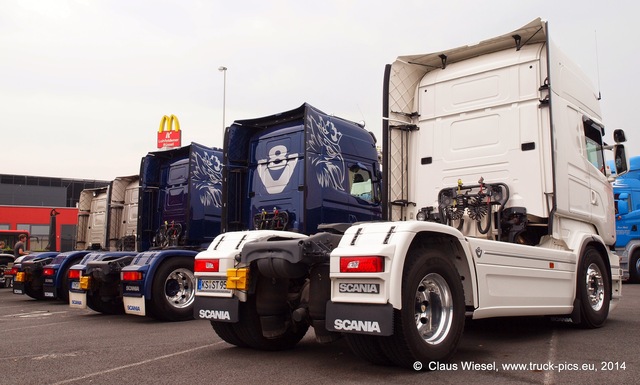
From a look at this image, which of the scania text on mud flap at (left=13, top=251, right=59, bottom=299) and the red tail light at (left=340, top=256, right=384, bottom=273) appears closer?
the red tail light at (left=340, top=256, right=384, bottom=273)

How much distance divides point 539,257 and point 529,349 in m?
0.95

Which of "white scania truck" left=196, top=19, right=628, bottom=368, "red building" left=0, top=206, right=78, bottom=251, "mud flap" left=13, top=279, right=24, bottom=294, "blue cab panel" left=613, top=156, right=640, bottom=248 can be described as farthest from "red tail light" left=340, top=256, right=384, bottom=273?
"red building" left=0, top=206, right=78, bottom=251

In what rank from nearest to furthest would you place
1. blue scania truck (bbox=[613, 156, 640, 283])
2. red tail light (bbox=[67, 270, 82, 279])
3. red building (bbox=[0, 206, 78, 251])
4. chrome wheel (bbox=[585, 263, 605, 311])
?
chrome wheel (bbox=[585, 263, 605, 311]), red tail light (bbox=[67, 270, 82, 279]), blue scania truck (bbox=[613, 156, 640, 283]), red building (bbox=[0, 206, 78, 251])

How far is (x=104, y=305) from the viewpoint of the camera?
998 centimetres

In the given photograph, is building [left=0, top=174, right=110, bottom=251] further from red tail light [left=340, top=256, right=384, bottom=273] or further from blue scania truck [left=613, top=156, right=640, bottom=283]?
red tail light [left=340, top=256, right=384, bottom=273]

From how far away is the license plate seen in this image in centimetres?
546

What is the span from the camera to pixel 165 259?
8789mm

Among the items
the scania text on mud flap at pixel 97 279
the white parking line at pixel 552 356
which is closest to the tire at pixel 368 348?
the white parking line at pixel 552 356

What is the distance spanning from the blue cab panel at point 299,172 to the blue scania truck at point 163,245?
120cm

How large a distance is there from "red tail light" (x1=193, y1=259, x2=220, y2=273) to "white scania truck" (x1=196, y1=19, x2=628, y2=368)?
1.7 inches

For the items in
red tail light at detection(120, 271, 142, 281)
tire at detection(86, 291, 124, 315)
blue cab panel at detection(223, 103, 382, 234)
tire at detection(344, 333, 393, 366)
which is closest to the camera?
tire at detection(344, 333, 393, 366)

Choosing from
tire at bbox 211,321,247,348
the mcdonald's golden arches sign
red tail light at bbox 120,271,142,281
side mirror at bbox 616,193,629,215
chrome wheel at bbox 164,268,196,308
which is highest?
the mcdonald's golden arches sign

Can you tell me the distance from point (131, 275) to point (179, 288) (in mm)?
812

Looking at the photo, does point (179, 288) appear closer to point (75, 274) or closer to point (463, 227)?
point (75, 274)
